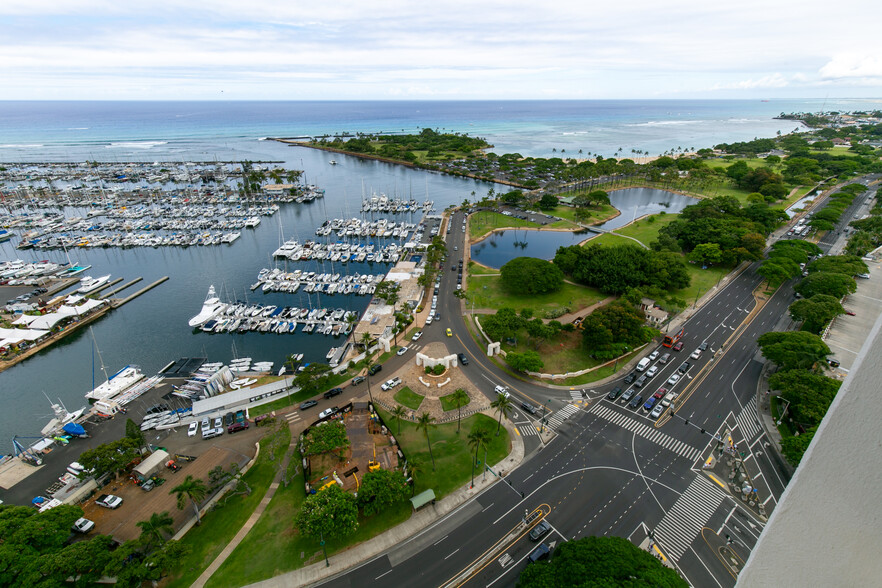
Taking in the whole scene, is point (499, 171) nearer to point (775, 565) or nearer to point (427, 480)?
point (427, 480)

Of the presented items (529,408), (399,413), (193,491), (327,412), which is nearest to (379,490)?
(399,413)

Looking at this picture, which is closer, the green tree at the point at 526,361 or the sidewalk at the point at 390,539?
the sidewalk at the point at 390,539

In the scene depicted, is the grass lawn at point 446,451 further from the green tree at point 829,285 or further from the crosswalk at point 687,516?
the green tree at point 829,285

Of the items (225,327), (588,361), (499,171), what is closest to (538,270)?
(588,361)

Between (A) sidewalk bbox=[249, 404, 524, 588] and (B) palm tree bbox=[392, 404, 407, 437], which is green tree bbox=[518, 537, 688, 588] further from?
(B) palm tree bbox=[392, 404, 407, 437]

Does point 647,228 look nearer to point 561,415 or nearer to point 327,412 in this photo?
point 561,415

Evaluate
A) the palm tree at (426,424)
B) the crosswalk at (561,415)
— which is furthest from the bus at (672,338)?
the palm tree at (426,424)
